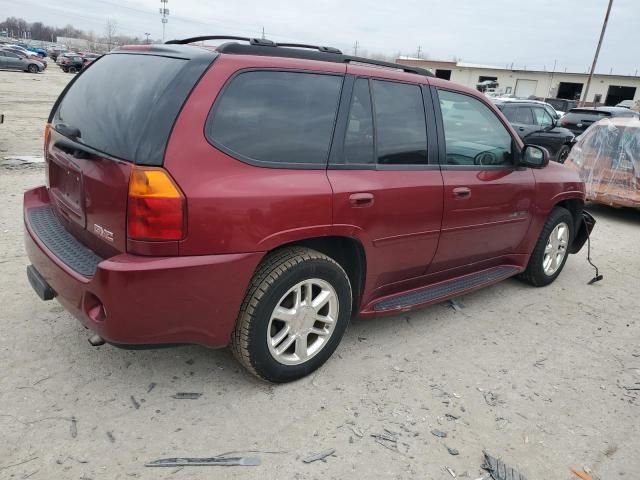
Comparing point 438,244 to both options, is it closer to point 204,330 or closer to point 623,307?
point 204,330

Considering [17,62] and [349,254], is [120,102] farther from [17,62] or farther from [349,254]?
[17,62]

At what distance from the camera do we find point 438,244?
3633 mm

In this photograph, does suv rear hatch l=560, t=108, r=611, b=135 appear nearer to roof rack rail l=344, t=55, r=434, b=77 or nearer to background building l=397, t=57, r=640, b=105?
roof rack rail l=344, t=55, r=434, b=77

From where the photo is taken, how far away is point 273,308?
279 cm

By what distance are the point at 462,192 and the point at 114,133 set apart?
228cm

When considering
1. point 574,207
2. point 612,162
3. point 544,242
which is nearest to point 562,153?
point 612,162

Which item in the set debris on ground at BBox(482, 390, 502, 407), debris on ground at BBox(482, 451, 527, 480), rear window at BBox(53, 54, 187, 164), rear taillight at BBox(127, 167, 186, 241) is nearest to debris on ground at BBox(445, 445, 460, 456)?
debris on ground at BBox(482, 451, 527, 480)

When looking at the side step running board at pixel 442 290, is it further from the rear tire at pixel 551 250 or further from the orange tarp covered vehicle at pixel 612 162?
the orange tarp covered vehicle at pixel 612 162

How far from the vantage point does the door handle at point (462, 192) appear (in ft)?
11.8

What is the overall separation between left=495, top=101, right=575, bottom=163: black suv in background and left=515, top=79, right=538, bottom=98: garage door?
140 ft

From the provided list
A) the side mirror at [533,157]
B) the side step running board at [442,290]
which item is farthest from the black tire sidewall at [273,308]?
the side mirror at [533,157]

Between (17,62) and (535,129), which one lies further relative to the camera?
(17,62)

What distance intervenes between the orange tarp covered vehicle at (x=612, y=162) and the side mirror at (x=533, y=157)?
167 inches

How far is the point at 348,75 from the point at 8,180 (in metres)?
6.09
